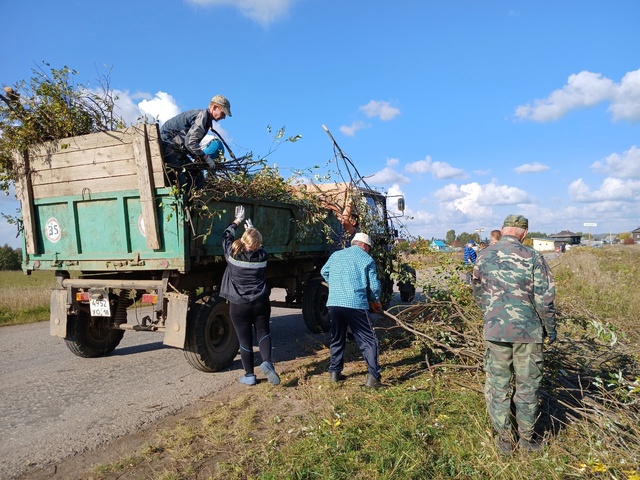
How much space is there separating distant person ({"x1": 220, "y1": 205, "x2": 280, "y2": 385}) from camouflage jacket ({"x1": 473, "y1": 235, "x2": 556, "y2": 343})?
2491mm

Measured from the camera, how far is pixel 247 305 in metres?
4.99

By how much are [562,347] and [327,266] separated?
8.72 feet

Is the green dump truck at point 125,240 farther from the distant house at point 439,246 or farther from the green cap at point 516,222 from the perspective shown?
the green cap at point 516,222

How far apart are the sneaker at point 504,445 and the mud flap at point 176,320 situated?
3344 mm

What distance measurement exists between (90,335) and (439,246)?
5277mm

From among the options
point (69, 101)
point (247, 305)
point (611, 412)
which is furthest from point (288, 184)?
point (611, 412)

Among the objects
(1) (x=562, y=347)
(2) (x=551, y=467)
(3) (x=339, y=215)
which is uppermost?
(3) (x=339, y=215)

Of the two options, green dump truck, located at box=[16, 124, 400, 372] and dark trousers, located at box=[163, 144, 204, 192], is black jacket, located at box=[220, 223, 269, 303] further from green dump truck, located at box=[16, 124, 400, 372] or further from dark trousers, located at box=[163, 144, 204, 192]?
dark trousers, located at box=[163, 144, 204, 192]

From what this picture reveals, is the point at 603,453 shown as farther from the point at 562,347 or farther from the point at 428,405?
the point at 562,347

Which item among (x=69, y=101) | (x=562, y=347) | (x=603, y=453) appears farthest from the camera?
(x=69, y=101)

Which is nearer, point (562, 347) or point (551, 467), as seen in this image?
point (551, 467)

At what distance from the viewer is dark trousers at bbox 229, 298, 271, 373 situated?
502cm

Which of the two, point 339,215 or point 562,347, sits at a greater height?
point 339,215

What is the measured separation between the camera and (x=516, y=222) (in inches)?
148
